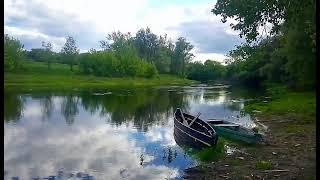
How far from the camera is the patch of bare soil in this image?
50.5ft

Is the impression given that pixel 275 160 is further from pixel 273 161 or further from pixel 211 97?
pixel 211 97

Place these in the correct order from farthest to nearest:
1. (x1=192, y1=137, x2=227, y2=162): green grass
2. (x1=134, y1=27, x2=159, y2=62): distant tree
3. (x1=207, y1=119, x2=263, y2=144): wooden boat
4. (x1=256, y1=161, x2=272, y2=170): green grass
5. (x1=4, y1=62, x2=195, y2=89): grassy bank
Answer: (x1=134, y1=27, x2=159, y2=62): distant tree, (x1=4, y1=62, x2=195, y2=89): grassy bank, (x1=207, y1=119, x2=263, y2=144): wooden boat, (x1=192, y1=137, x2=227, y2=162): green grass, (x1=256, y1=161, x2=272, y2=170): green grass

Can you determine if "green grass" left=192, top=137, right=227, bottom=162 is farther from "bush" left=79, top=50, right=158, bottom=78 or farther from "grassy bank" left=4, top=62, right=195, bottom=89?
"bush" left=79, top=50, right=158, bottom=78

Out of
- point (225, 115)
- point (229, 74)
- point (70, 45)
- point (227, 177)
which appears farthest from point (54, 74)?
point (227, 177)

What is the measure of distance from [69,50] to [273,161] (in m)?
122

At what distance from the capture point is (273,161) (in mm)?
18172

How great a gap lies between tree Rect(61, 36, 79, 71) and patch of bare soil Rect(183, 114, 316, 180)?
108064 millimetres

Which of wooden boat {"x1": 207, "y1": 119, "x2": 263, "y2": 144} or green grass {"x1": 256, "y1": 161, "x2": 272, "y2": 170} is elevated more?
wooden boat {"x1": 207, "y1": 119, "x2": 263, "y2": 144}

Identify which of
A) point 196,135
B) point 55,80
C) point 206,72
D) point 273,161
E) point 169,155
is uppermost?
point 206,72

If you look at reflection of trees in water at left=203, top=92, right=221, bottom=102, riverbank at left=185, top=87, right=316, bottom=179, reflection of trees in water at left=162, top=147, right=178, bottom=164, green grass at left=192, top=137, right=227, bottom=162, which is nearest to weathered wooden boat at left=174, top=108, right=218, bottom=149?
green grass at left=192, top=137, right=227, bottom=162

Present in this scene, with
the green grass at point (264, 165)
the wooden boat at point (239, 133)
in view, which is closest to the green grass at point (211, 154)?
the wooden boat at point (239, 133)

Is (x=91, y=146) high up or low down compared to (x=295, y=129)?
down

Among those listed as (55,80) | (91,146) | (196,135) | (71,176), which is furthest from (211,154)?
(55,80)

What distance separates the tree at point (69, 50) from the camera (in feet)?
422
